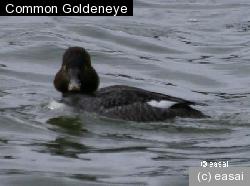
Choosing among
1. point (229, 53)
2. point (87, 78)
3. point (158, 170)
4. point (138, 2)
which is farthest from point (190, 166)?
point (138, 2)

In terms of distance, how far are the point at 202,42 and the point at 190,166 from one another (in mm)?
8621

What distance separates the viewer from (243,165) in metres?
Answer: 12.3

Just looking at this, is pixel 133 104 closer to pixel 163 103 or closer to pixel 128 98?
pixel 128 98

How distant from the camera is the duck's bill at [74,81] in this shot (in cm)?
1562

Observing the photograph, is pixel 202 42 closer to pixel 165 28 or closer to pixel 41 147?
pixel 165 28

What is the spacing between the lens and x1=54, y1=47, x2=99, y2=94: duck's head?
15609mm

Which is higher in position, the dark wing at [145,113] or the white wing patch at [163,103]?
the white wing patch at [163,103]

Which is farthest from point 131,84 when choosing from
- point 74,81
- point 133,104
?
point 133,104

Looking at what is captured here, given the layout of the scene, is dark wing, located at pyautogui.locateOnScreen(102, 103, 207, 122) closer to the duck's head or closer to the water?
the water

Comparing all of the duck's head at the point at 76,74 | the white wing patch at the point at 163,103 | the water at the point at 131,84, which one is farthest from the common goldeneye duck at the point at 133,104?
the duck's head at the point at 76,74

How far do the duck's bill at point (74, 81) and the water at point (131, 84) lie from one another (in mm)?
373

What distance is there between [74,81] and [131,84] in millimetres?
2257

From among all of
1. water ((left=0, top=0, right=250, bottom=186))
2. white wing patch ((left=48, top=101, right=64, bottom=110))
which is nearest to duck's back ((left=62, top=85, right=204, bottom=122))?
water ((left=0, top=0, right=250, bottom=186))

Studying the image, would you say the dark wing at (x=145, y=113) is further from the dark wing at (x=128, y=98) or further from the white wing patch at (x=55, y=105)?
the white wing patch at (x=55, y=105)
